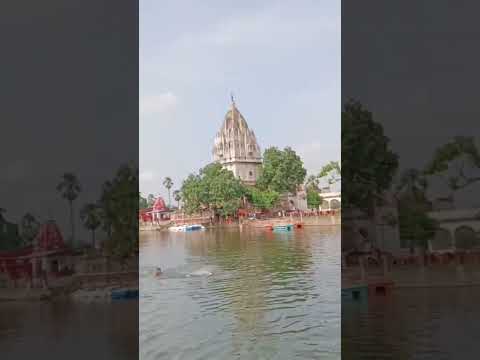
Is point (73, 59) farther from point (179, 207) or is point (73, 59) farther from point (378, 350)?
point (179, 207)

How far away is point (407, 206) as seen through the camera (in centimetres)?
323

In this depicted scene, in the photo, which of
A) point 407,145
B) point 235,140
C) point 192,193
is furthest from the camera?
point 235,140

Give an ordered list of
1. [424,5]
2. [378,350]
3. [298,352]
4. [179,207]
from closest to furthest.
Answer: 1. [378,350]
2. [424,5]
3. [298,352]
4. [179,207]

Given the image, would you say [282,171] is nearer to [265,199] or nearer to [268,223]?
[265,199]

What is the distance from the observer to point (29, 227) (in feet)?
9.81

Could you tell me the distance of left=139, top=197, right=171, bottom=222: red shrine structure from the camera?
A: 35.1 m

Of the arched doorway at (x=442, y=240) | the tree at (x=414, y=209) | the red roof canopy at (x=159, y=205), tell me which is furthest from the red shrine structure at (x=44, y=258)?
the red roof canopy at (x=159, y=205)

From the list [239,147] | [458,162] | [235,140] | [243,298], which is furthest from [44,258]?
[239,147]

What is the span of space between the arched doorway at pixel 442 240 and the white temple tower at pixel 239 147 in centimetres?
3628

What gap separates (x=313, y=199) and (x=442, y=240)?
104 ft

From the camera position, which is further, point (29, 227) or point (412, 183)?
point (412, 183)

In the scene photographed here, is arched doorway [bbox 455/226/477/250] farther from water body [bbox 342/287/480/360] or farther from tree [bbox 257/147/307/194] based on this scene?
tree [bbox 257/147/307/194]

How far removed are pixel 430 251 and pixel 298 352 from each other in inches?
135

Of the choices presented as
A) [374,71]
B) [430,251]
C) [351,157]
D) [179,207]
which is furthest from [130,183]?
[179,207]
